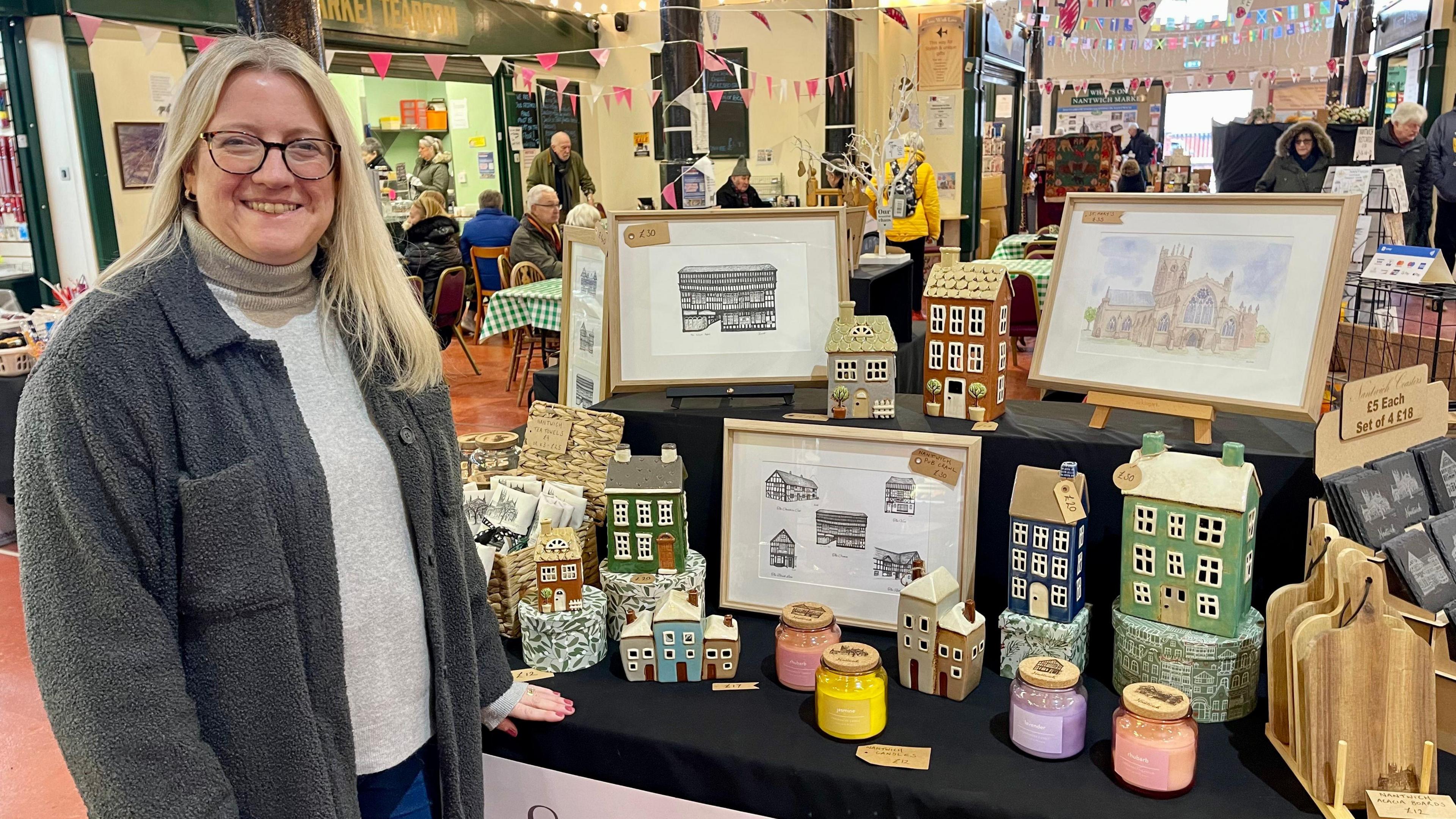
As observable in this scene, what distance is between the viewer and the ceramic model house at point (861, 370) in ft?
7.02

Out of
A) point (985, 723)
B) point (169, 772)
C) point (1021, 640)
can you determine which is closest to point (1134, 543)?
point (1021, 640)

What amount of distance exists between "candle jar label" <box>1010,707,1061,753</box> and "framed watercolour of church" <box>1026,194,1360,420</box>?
0.66 m

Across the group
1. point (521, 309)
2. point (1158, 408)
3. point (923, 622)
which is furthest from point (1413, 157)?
point (923, 622)

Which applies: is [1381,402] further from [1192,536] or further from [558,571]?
[558,571]

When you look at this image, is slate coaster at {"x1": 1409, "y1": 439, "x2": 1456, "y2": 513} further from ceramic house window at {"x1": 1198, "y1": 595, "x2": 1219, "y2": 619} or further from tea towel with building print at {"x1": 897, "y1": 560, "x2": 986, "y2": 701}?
tea towel with building print at {"x1": 897, "y1": 560, "x2": 986, "y2": 701}

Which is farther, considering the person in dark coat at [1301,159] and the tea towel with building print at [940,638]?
the person in dark coat at [1301,159]

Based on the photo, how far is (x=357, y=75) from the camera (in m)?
8.90

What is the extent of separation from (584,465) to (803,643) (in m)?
0.72

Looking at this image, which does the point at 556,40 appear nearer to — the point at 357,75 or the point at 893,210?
the point at 357,75

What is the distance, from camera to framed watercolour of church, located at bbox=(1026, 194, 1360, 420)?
1789 mm

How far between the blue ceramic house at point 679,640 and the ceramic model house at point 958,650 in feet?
1.46

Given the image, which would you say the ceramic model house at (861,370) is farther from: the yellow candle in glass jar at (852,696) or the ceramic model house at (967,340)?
the yellow candle in glass jar at (852,696)

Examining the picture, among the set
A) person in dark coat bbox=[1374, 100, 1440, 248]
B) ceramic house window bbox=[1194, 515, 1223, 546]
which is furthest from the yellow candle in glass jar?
person in dark coat bbox=[1374, 100, 1440, 248]

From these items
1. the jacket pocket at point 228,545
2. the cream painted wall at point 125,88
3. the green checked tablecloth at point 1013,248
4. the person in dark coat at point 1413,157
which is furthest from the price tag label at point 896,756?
the person in dark coat at point 1413,157
